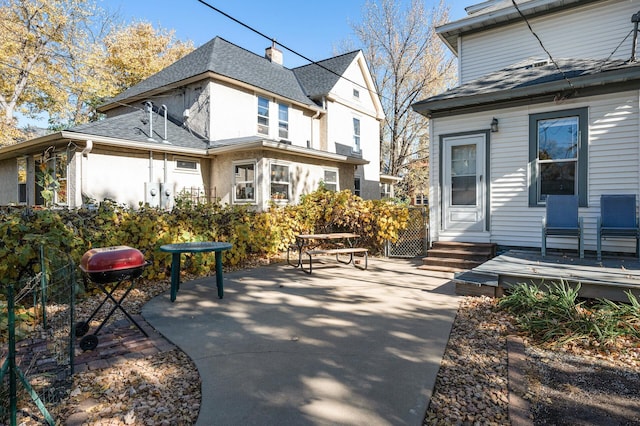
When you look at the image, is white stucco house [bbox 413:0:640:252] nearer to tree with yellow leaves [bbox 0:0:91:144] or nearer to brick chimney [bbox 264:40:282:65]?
brick chimney [bbox 264:40:282:65]

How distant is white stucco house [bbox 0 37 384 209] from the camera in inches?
430

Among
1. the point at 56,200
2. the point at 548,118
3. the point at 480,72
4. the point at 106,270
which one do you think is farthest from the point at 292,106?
the point at 106,270

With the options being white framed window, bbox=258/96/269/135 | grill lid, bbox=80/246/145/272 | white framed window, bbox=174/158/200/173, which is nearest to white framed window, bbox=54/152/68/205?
white framed window, bbox=174/158/200/173

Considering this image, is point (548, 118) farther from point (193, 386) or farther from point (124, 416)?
point (124, 416)

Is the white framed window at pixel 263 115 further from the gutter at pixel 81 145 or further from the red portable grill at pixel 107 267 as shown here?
the red portable grill at pixel 107 267

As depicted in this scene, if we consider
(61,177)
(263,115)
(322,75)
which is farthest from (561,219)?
(322,75)

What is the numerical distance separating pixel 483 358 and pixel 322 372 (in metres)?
1.47

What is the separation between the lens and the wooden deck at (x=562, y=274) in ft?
14.3

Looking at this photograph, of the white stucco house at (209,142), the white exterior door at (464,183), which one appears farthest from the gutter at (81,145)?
the white exterior door at (464,183)

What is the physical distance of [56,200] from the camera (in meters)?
10.8

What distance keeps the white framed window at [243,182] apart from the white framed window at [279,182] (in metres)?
0.66

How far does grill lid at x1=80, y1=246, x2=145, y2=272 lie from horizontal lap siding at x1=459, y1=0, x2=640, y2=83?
982 cm

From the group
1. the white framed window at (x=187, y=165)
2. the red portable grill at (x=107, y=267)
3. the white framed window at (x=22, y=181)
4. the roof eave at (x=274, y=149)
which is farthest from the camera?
the white framed window at (x=22, y=181)

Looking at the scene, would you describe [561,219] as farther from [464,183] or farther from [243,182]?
[243,182]
